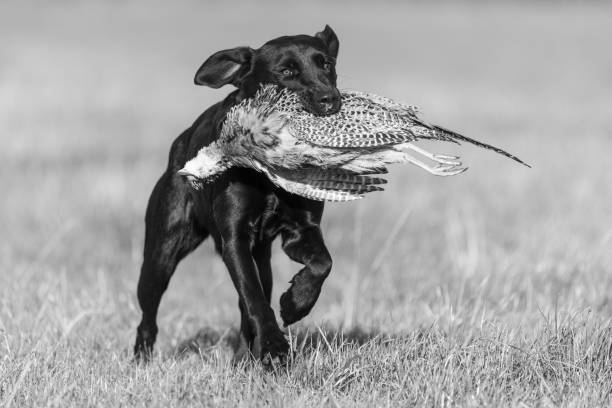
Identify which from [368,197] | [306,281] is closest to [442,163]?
[306,281]

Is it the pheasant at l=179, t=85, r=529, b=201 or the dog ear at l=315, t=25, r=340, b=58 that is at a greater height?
the dog ear at l=315, t=25, r=340, b=58

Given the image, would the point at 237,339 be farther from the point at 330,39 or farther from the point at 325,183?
the point at 330,39

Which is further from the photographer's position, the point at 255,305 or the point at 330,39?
the point at 330,39

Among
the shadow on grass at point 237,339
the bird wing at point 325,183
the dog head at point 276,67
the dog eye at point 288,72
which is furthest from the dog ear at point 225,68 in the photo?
the shadow on grass at point 237,339

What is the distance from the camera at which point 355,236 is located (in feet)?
27.1

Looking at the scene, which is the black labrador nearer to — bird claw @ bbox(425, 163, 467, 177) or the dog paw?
the dog paw

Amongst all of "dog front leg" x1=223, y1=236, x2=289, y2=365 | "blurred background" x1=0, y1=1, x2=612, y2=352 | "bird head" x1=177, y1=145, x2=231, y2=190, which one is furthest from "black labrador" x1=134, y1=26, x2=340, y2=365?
"blurred background" x1=0, y1=1, x2=612, y2=352

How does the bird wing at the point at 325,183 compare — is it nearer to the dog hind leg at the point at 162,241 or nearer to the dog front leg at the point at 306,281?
the dog front leg at the point at 306,281

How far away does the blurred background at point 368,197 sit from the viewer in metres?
5.98

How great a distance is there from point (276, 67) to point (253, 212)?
61 cm

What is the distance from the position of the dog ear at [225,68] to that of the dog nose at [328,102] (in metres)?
0.57

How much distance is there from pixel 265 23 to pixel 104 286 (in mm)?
16728

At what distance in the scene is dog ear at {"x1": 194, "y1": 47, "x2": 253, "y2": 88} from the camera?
15.1 feet

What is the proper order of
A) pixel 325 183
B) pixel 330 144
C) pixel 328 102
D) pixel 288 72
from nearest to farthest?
pixel 330 144
pixel 325 183
pixel 328 102
pixel 288 72
